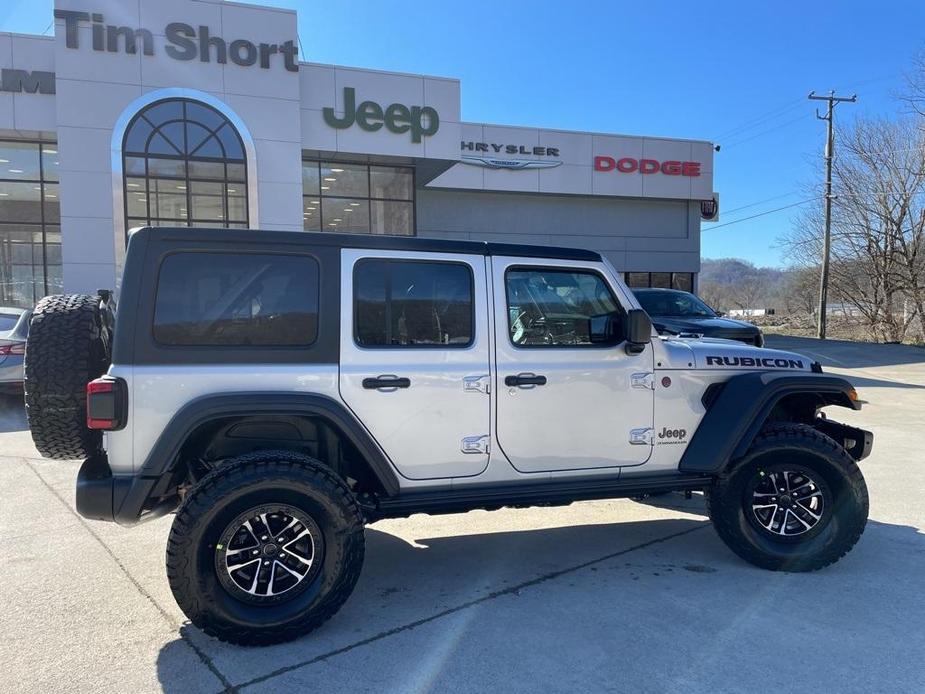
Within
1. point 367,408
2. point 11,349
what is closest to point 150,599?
point 367,408

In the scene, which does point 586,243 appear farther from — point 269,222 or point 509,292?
point 509,292

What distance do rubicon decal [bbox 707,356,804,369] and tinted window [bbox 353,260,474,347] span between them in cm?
164

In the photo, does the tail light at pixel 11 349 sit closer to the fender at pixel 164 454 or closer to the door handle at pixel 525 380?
the fender at pixel 164 454

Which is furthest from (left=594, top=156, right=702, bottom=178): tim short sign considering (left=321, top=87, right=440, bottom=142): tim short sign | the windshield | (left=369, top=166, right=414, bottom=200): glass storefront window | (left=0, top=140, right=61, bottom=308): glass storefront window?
(left=0, top=140, right=61, bottom=308): glass storefront window

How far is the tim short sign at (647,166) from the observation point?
75.5 ft

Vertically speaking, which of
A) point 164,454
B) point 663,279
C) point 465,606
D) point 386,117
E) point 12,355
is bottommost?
point 465,606

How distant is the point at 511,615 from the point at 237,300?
2.19 m

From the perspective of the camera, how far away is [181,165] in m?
15.2

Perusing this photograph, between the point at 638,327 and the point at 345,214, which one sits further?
the point at 345,214

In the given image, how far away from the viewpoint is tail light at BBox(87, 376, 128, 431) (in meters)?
3.02

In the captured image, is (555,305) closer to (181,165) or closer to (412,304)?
(412,304)

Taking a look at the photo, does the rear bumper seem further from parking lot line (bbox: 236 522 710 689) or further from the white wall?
the white wall

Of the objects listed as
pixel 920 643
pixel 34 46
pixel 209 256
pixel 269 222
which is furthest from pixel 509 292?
pixel 34 46

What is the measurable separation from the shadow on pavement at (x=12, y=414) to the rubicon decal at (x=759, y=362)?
8.49 metres
